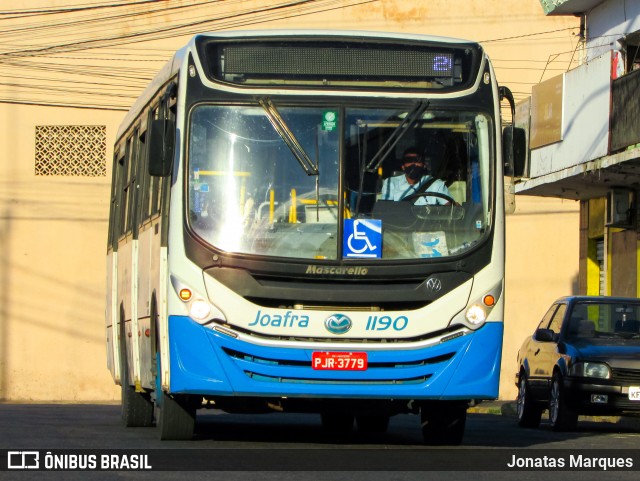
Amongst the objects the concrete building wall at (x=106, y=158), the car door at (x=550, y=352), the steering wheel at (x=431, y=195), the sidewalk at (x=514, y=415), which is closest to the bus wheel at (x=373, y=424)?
the car door at (x=550, y=352)

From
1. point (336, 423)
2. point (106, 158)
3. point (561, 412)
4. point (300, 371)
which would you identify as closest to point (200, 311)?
point (300, 371)

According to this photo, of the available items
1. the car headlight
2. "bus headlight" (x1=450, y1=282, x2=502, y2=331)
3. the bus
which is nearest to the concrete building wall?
the car headlight

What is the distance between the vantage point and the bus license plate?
10773mm

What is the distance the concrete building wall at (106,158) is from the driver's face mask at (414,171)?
774 inches

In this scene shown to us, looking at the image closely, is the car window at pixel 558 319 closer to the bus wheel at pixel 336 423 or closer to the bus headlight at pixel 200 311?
the bus wheel at pixel 336 423

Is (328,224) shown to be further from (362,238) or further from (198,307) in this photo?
(198,307)

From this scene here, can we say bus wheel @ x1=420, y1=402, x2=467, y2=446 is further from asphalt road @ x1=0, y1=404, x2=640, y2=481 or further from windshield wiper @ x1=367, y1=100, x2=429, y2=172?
windshield wiper @ x1=367, y1=100, x2=429, y2=172

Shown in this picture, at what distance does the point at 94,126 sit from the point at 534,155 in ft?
32.1

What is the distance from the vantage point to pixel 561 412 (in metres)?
16.2

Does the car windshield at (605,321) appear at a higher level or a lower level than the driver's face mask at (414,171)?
lower

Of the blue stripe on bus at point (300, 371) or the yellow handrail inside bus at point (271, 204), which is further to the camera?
the yellow handrail inside bus at point (271, 204)

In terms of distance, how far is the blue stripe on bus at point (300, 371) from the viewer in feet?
35.2

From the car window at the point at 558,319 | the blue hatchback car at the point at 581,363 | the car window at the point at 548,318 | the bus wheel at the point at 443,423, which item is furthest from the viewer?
the car window at the point at 548,318

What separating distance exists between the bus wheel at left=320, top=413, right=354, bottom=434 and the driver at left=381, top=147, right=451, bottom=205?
3974 mm
